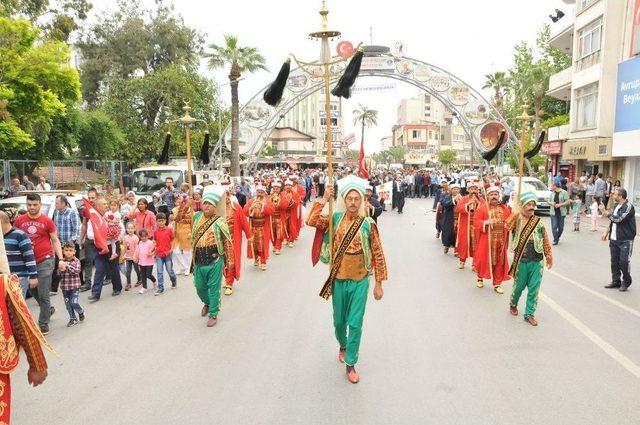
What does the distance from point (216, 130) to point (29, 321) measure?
33635 mm

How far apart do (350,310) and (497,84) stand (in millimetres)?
50999

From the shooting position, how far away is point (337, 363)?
5.31 m

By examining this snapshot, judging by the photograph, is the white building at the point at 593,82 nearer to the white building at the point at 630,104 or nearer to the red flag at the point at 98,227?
the white building at the point at 630,104

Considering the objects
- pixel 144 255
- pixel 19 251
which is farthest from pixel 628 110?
pixel 19 251

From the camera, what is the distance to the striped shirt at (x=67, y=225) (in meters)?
8.23

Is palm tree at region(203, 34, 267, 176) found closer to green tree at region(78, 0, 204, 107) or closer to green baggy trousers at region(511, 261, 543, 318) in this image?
green tree at region(78, 0, 204, 107)

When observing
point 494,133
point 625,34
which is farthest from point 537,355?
point 494,133

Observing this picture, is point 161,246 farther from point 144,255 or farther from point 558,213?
point 558,213

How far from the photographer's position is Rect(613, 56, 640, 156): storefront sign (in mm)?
21141

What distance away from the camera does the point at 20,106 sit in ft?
46.2

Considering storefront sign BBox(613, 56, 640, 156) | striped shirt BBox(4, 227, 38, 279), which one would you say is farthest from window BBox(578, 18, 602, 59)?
striped shirt BBox(4, 227, 38, 279)

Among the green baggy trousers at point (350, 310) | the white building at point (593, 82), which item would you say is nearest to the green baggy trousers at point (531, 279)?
the green baggy trousers at point (350, 310)

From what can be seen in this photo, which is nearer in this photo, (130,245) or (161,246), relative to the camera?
(161,246)

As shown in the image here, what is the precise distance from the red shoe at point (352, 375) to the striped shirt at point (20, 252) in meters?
3.18
